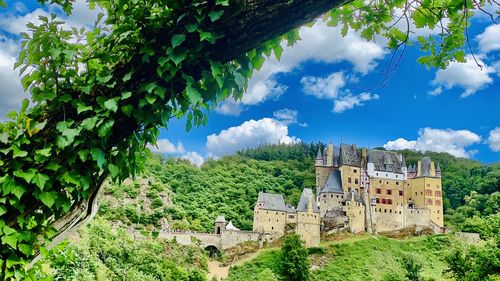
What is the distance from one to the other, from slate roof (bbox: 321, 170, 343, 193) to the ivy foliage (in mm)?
45594

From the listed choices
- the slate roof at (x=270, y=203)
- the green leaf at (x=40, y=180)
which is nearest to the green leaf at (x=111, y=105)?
the green leaf at (x=40, y=180)

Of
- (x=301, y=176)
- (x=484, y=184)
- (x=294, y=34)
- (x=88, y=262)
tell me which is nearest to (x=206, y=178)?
(x=301, y=176)

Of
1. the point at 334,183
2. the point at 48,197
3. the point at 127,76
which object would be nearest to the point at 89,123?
the point at 127,76

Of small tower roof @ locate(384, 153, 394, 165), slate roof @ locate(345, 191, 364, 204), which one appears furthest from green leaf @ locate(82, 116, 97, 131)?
small tower roof @ locate(384, 153, 394, 165)

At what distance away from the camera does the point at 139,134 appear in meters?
2.51

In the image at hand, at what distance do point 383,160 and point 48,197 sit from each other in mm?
50883

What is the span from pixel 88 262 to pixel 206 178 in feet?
169

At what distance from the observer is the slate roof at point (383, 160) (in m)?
50.0

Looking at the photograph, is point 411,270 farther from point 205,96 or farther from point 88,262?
point 205,96

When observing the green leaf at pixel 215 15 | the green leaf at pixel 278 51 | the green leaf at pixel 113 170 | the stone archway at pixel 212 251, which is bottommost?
the stone archway at pixel 212 251

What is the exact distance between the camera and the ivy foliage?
222 cm

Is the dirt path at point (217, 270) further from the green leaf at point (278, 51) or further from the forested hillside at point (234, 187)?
the green leaf at point (278, 51)

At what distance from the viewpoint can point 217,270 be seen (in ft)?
127

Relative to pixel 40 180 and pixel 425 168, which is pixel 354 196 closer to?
pixel 425 168
